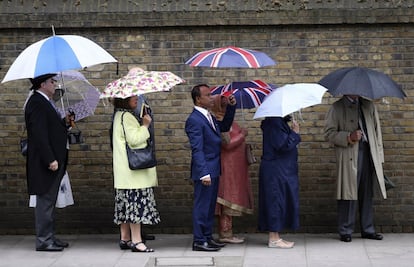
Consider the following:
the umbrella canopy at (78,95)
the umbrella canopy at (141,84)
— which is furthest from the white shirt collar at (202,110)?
the umbrella canopy at (78,95)

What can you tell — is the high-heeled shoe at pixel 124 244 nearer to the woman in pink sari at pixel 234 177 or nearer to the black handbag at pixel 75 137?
the woman in pink sari at pixel 234 177

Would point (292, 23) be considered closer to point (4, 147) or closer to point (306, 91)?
point (306, 91)

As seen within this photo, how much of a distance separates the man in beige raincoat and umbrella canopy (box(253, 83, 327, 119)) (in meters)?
0.64

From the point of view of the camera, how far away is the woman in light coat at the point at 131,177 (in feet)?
29.9

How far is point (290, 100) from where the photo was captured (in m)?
8.81

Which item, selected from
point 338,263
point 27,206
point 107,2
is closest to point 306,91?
point 338,263

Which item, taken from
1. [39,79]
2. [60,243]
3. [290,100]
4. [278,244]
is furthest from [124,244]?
[290,100]

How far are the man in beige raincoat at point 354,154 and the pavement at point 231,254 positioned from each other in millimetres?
334

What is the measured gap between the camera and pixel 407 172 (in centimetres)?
1012

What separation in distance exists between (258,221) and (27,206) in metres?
2.69

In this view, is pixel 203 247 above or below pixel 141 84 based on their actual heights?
below

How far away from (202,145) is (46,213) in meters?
1.74

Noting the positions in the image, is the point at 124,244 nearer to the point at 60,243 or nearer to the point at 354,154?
the point at 60,243

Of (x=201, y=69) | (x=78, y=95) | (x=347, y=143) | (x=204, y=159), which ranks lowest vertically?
(x=204, y=159)
